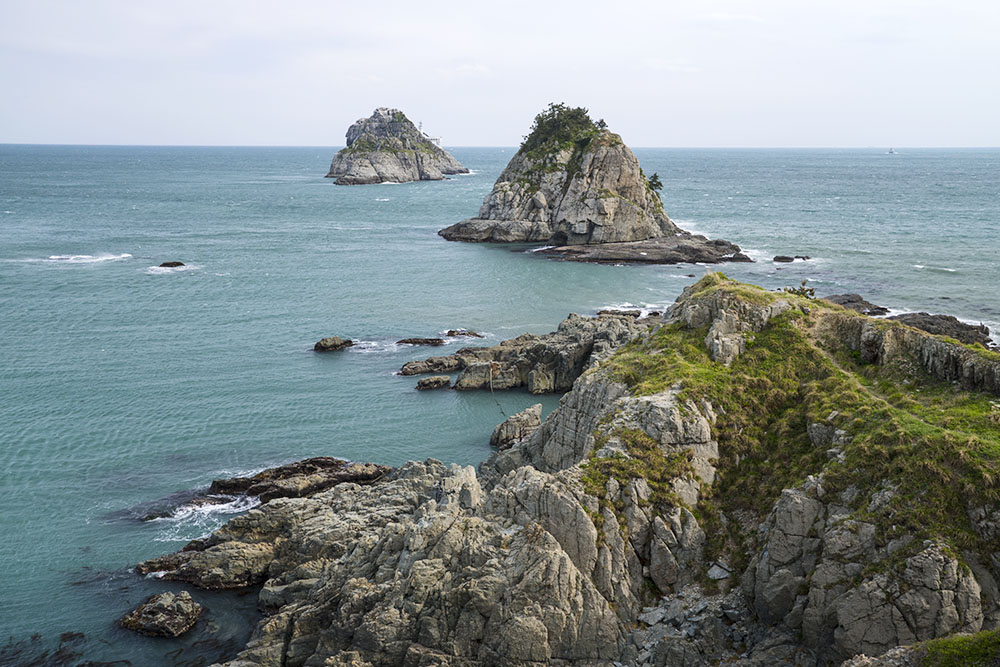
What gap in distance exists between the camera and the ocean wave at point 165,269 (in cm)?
9400

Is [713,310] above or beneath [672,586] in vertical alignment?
above

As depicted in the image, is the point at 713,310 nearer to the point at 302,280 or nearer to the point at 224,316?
the point at 224,316

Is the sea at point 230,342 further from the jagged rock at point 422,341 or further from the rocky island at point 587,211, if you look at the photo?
the rocky island at point 587,211

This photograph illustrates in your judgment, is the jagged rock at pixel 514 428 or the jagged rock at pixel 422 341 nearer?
the jagged rock at pixel 514 428

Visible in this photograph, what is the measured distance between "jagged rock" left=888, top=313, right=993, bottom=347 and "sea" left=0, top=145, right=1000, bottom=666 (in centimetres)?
915

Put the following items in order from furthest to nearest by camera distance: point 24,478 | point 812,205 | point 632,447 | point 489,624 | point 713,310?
point 812,205, point 24,478, point 713,310, point 632,447, point 489,624

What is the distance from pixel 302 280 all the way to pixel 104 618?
215ft

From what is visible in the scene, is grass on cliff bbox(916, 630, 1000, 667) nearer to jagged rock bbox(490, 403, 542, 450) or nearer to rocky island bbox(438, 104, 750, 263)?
jagged rock bbox(490, 403, 542, 450)

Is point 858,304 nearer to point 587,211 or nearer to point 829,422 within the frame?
point 587,211

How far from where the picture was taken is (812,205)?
552ft

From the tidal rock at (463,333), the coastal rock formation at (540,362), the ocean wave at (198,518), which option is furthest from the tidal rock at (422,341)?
the ocean wave at (198,518)

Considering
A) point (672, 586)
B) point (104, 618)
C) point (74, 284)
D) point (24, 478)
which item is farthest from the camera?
point (74, 284)

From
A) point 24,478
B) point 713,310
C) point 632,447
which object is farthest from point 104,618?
point 713,310

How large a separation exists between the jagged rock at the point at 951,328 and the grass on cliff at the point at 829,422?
29.2 meters
